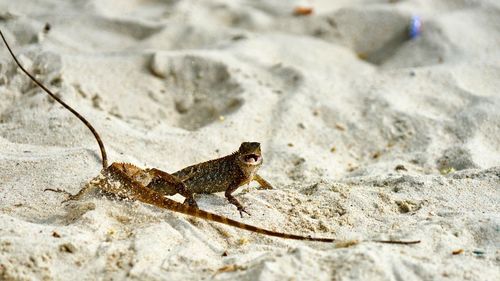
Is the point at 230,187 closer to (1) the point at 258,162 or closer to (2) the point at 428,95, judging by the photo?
(1) the point at 258,162

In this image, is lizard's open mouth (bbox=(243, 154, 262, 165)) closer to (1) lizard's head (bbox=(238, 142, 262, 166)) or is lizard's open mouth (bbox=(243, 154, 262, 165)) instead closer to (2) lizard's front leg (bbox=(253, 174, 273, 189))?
(1) lizard's head (bbox=(238, 142, 262, 166))

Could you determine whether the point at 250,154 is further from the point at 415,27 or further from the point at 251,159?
the point at 415,27

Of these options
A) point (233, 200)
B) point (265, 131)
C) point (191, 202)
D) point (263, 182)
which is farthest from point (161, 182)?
point (265, 131)

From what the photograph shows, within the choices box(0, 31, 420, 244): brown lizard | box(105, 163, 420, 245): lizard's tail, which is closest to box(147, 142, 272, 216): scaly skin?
box(0, 31, 420, 244): brown lizard

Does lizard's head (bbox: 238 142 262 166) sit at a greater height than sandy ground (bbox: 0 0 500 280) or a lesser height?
greater

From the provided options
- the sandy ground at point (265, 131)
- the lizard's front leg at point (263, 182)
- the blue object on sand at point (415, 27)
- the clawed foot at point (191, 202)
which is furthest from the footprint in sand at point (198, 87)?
the blue object on sand at point (415, 27)

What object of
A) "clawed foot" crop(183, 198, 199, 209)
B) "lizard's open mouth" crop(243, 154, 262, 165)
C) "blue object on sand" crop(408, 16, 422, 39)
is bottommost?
"blue object on sand" crop(408, 16, 422, 39)

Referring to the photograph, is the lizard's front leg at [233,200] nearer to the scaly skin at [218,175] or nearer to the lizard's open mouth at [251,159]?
the scaly skin at [218,175]
